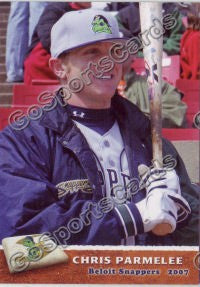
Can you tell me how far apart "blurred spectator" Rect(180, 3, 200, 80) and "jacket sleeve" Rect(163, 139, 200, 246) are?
0.33 meters

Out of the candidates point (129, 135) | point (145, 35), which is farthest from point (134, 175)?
point (145, 35)

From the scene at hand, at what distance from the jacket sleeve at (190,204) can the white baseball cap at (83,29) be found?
553 millimetres

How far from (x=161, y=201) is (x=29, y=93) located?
757mm

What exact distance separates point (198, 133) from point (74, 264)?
31.3 inches

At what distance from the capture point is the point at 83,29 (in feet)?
10.2

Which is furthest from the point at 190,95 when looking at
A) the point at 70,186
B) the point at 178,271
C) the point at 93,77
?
the point at 178,271

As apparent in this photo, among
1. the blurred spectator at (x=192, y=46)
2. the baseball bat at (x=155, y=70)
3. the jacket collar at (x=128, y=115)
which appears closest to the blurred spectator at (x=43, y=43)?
the jacket collar at (x=128, y=115)

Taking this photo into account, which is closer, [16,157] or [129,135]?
[16,157]

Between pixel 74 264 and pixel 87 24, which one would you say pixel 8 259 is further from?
pixel 87 24

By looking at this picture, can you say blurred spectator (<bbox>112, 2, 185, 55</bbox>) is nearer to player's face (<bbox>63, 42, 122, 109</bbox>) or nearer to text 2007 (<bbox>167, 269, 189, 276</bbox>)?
player's face (<bbox>63, 42, 122, 109</bbox>)

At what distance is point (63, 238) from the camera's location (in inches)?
122

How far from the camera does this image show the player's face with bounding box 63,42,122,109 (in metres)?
3.14

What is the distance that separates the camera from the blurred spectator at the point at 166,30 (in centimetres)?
313

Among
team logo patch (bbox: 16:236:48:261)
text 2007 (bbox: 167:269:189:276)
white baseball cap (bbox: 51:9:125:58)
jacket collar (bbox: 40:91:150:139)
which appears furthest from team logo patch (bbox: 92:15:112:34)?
text 2007 (bbox: 167:269:189:276)
